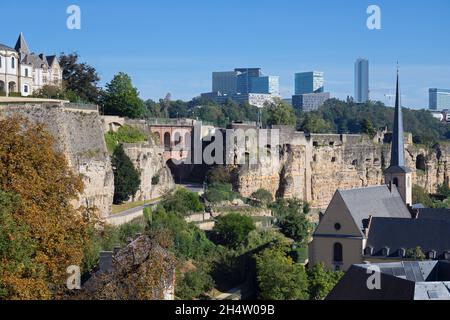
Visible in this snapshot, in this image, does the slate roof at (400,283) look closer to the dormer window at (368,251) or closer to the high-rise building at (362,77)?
the dormer window at (368,251)

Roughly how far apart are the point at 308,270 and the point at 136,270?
62.9 feet

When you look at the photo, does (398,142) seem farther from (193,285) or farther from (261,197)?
(193,285)

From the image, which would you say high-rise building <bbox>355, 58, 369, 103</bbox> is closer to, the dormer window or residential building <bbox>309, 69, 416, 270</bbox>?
residential building <bbox>309, 69, 416, 270</bbox>

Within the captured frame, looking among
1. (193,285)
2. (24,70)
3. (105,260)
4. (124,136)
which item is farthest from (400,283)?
(24,70)

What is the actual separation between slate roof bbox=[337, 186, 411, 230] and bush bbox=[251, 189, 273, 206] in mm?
9186

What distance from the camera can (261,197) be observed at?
1924 inches

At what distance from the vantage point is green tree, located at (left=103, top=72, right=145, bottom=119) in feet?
158

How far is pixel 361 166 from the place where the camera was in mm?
61688

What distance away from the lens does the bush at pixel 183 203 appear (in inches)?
1558

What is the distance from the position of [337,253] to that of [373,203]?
4.19 metres

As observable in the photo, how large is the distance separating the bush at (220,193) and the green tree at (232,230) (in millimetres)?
4414

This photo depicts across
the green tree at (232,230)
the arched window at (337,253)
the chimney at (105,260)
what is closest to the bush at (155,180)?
the green tree at (232,230)
